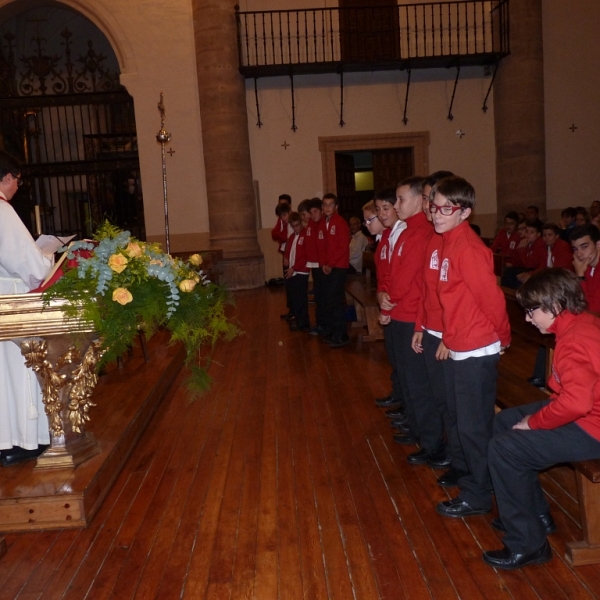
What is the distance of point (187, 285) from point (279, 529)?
129 cm

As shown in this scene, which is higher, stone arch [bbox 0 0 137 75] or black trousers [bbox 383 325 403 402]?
stone arch [bbox 0 0 137 75]

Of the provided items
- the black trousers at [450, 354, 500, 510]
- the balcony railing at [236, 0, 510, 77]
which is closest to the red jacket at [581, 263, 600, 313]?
the black trousers at [450, 354, 500, 510]

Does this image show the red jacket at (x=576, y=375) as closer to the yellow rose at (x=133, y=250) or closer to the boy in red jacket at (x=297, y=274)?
the yellow rose at (x=133, y=250)

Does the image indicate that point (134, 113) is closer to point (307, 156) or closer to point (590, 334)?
point (307, 156)

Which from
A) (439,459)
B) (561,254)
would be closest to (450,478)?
(439,459)

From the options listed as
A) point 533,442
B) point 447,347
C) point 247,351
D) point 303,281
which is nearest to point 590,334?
point 533,442

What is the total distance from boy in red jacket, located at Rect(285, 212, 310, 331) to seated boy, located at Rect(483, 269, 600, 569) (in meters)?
5.56

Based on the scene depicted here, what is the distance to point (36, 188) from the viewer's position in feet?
46.0

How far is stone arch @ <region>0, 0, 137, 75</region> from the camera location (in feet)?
44.1

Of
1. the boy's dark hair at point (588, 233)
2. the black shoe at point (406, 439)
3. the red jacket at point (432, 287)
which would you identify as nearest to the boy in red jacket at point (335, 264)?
the boy's dark hair at point (588, 233)

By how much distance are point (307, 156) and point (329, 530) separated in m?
11.5

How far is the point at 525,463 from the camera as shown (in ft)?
9.46

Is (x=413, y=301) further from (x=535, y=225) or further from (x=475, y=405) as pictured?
(x=535, y=225)

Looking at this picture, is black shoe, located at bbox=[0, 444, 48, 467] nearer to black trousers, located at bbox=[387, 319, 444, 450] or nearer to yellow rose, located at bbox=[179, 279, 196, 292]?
yellow rose, located at bbox=[179, 279, 196, 292]
